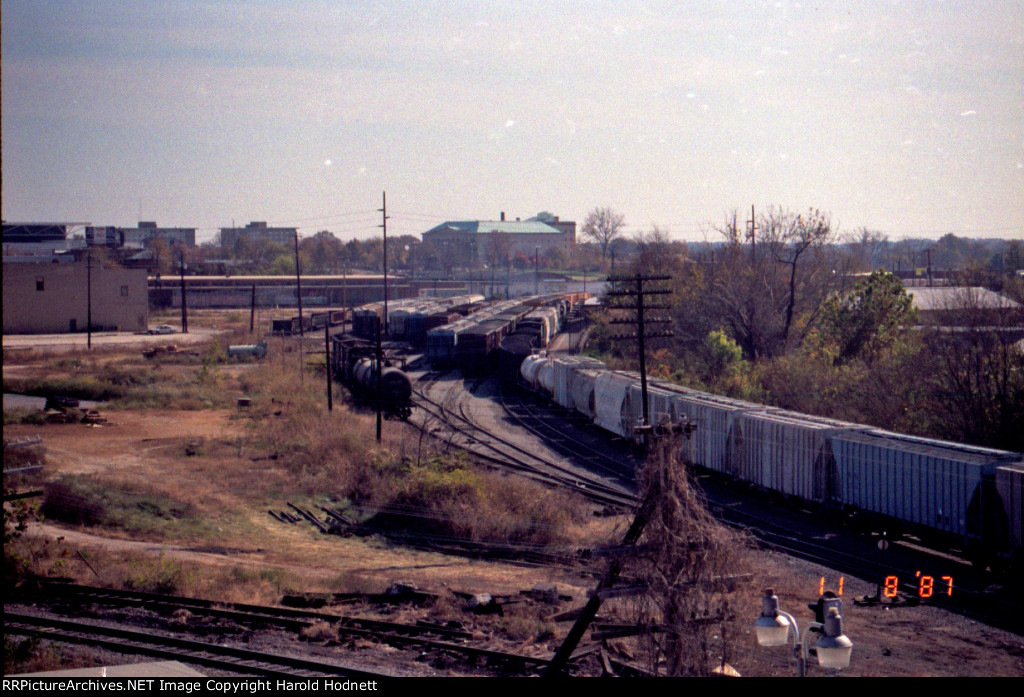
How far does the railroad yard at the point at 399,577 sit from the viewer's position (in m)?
11.6

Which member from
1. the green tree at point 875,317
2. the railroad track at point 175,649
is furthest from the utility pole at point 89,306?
the green tree at point 875,317

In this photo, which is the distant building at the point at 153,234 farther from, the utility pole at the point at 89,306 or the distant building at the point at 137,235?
the utility pole at the point at 89,306

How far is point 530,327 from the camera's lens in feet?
159

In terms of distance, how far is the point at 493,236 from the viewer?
466 feet

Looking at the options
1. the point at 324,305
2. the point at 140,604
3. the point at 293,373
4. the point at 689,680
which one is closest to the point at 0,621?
the point at 689,680

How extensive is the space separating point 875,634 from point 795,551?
4.19 m

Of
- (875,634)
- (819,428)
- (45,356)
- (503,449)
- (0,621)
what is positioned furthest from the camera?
(45,356)

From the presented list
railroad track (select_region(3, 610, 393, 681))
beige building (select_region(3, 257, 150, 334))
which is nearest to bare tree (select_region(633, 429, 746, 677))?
railroad track (select_region(3, 610, 393, 681))

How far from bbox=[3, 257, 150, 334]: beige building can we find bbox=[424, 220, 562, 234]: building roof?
295ft

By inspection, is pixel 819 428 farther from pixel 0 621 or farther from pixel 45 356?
pixel 45 356

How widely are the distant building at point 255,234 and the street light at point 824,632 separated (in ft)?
552

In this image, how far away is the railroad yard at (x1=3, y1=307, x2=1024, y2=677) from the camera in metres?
11.6

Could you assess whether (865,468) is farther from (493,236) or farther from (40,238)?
(493,236)

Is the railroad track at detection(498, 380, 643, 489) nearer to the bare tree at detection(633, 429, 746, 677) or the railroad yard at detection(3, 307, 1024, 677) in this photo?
the railroad yard at detection(3, 307, 1024, 677)
